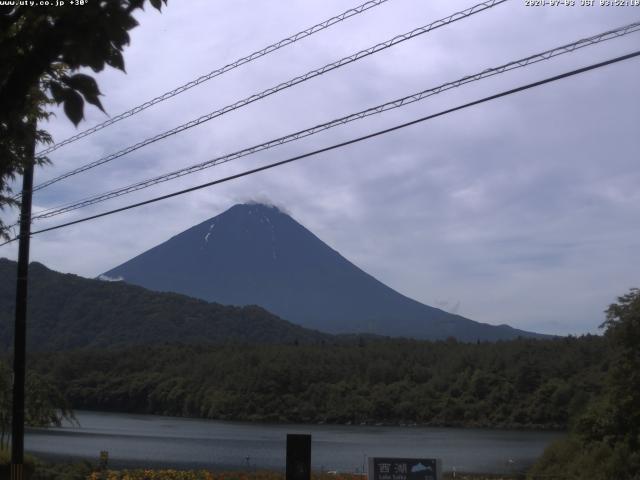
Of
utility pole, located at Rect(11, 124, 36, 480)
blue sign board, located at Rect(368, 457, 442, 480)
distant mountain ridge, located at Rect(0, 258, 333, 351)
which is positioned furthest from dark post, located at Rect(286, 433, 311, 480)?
distant mountain ridge, located at Rect(0, 258, 333, 351)

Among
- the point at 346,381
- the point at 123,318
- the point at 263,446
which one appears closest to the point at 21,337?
the point at 263,446

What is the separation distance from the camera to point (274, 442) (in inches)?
2167

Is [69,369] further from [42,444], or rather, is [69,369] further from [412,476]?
[412,476]

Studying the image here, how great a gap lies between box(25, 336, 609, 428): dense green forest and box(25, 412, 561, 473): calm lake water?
4355mm

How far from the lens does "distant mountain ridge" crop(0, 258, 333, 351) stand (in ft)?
408

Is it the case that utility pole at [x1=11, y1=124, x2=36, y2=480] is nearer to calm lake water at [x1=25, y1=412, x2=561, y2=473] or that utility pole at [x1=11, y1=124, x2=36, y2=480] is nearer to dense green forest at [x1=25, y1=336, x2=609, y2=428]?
calm lake water at [x1=25, y1=412, x2=561, y2=473]

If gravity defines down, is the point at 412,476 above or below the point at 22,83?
below

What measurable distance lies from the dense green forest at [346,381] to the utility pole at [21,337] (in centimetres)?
5479

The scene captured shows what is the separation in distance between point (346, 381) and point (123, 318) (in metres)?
62.5

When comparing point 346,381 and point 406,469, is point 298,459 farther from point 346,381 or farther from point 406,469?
point 346,381

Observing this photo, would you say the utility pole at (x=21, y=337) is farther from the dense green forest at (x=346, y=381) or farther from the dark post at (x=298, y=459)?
the dense green forest at (x=346, y=381)

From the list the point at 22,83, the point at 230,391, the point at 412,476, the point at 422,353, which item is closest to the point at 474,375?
the point at 422,353

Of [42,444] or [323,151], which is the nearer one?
[323,151]

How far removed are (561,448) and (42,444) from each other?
3199 cm
